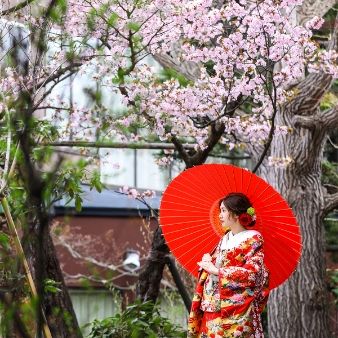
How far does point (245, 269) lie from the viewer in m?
5.30

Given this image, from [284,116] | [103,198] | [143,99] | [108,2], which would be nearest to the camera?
[108,2]

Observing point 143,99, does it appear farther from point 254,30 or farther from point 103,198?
point 103,198

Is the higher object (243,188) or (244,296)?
(243,188)

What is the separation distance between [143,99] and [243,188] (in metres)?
1.96

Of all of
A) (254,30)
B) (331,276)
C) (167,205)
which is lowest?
(331,276)

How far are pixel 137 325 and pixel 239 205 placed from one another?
178cm

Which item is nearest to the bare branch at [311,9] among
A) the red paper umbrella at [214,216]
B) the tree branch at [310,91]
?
the tree branch at [310,91]

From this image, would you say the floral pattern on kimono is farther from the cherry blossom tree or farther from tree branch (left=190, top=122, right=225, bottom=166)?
tree branch (left=190, top=122, right=225, bottom=166)

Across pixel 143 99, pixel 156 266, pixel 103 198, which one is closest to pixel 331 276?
pixel 156 266

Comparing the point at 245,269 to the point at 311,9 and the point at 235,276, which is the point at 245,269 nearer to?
the point at 235,276

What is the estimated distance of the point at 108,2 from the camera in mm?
6719

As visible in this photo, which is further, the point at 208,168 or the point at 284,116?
the point at 284,116

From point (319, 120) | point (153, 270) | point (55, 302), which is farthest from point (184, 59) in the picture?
point (55, 302)

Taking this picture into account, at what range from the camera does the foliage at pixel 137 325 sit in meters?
6.68
